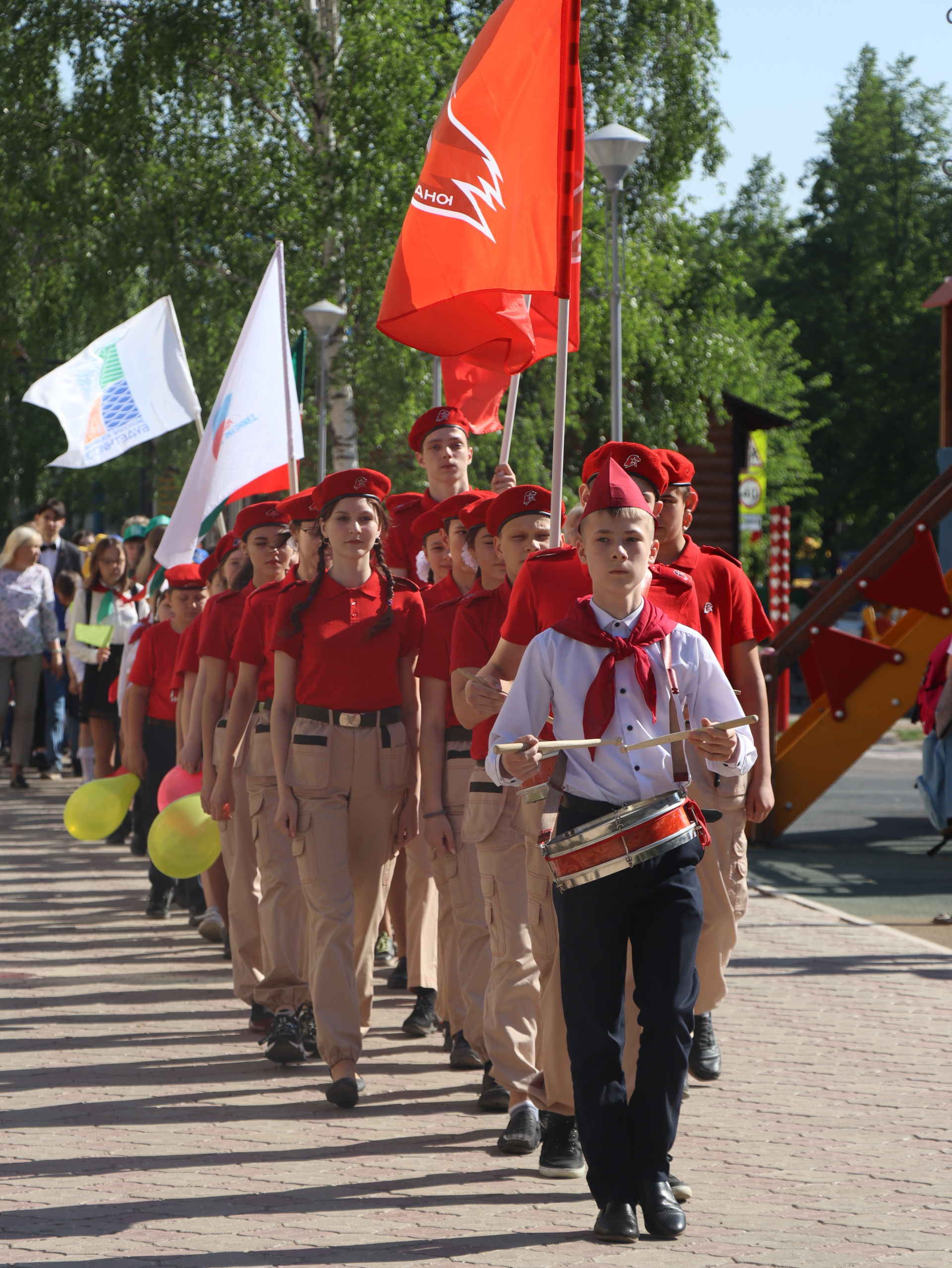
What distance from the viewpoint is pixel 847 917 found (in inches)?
390

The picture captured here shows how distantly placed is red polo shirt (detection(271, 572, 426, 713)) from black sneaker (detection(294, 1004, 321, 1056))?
145 cm

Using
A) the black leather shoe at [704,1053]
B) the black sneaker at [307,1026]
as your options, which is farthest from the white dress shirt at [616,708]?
the black sneaker at [307,1026]

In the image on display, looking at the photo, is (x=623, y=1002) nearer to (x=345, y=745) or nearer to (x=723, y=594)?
(x=345, y=745)

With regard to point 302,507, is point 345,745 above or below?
below

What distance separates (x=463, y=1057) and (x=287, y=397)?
3.75 metres

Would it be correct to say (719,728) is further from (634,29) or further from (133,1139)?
(634,29)

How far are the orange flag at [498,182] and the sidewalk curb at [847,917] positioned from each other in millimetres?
4115

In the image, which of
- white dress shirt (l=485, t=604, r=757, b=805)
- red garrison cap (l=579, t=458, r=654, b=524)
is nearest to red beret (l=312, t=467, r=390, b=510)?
red garrison cap (l=579, t=458, r=654, b=524)

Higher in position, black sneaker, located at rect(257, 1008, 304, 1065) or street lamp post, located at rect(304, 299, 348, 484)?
street lamp post, located at rect(304, 299, 348, 484)

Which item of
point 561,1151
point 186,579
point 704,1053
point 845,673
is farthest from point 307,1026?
point 845,673

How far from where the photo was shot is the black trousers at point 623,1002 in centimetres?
445

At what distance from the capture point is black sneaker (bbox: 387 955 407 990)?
26.5ft

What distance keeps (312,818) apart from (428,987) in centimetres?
160

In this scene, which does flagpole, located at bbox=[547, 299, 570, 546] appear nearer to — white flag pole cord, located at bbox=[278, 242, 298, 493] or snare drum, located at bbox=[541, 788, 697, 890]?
snare drum, located at bbox=[541, 788, 697, 890]
